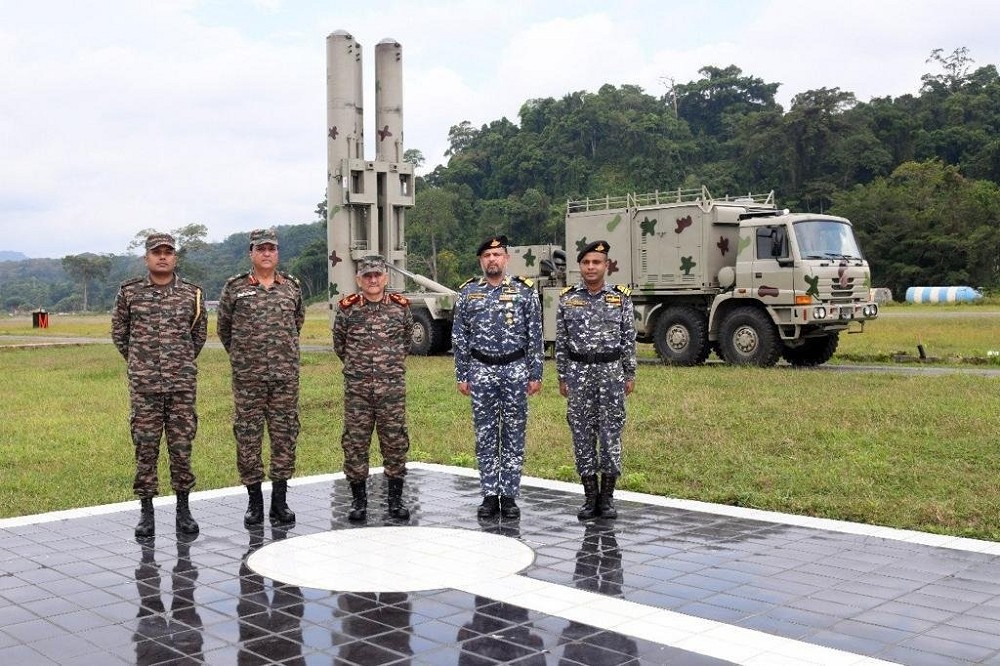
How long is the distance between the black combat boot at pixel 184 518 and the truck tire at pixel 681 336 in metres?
11.7

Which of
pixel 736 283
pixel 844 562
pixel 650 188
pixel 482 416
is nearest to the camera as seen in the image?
pixel 844 562

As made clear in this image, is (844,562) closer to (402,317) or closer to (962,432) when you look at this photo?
(402,317)

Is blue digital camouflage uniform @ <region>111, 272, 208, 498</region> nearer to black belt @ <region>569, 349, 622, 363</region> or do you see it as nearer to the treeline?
black belt @ <region>569, 349, 622, 363</region>

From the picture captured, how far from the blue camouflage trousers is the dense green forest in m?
41.9

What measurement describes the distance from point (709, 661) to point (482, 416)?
281 centimetres

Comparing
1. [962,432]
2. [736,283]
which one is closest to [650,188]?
[736,283]

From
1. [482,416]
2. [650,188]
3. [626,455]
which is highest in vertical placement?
[650,188]

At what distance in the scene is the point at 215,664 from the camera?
386 centimetres

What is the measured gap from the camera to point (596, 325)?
626 centimetres

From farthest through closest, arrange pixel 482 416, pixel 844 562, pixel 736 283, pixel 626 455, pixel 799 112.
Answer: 1. pixel 799 112
2. pixel 736 283
3. pixel 626 455
4. pixel 482 416
5. pixel 844 562

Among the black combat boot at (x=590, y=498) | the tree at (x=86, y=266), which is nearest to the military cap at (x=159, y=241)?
the black combat boot at (x=590, y=498)

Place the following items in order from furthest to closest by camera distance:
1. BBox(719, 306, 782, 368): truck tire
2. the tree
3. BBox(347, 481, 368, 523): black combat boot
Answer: the tree → BBox(719, 306, 782, 368): truck tire → BBox(347, 481, 368, 523): black combat boot

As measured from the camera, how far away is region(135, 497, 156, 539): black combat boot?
19.5ft

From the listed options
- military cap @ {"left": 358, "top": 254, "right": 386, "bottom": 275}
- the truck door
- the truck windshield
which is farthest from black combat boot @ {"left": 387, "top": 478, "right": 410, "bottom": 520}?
the truck windshield
